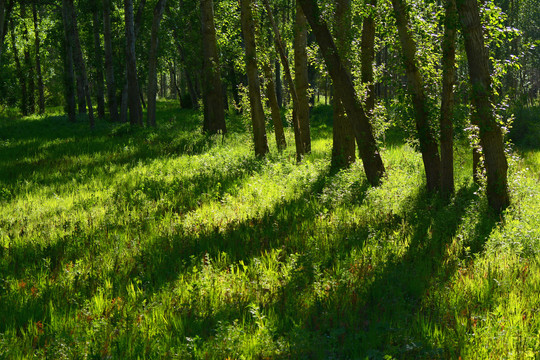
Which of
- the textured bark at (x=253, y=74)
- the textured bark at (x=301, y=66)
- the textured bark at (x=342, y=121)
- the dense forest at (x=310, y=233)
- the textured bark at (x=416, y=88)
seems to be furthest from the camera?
the textured bark at (x=301, y=66)

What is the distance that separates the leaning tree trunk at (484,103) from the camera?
7.34 m

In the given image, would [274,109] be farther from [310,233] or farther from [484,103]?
[310,233]

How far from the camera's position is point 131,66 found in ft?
71.1

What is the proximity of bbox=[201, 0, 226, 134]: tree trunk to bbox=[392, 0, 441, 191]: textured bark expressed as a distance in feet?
28.5

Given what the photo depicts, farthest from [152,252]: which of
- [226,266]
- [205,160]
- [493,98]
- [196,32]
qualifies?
[196,32]

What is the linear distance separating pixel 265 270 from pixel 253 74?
9.64 metres

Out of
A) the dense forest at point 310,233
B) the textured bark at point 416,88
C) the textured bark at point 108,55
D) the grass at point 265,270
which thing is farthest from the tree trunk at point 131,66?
the textured bark at point 416,88

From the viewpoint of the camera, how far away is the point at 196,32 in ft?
110

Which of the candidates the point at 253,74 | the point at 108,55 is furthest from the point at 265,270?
the point at 108,55

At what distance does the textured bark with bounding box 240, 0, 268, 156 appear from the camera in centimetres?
1382

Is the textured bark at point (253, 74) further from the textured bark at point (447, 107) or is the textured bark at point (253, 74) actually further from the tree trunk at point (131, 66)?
the tree trunk at point (131, 66)

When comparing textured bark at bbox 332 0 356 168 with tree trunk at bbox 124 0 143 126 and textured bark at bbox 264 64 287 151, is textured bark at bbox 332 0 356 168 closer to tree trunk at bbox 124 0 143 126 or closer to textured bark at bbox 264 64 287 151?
textured bark at bbox 264 64 287 151

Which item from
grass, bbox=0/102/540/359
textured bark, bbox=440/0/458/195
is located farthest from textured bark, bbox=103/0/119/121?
textured bark, bbox=440/0/458/195

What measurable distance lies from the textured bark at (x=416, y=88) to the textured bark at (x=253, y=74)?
5.82 metres
